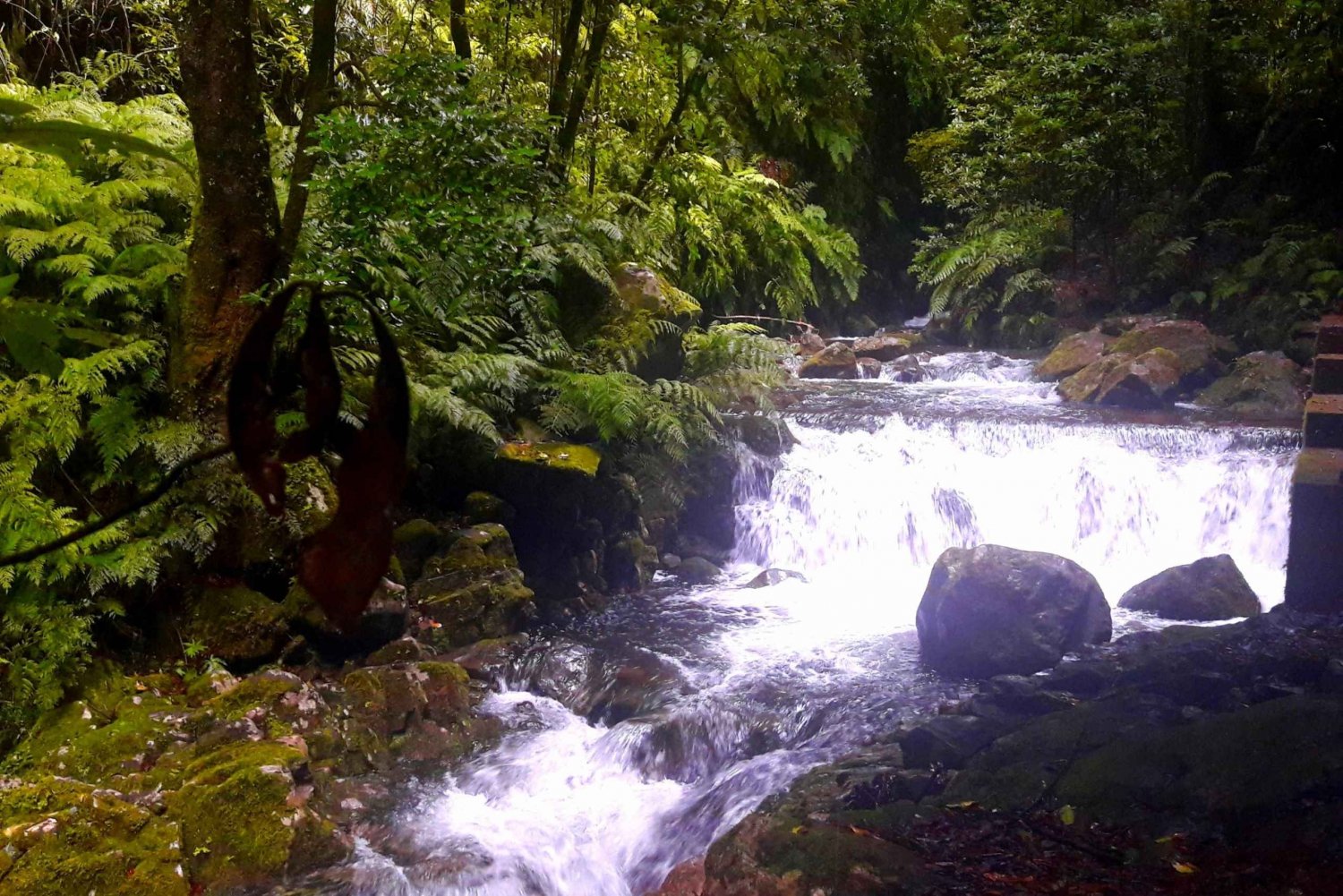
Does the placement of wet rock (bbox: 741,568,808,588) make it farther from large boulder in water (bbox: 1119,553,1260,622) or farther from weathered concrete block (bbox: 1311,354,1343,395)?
weathered concrete block (bbox: 1311,354,1343,395)

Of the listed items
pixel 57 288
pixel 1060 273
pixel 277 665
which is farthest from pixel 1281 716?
pixel 1060 273

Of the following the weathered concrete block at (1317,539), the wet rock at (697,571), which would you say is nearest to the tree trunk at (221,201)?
the wet rock at (697,571)

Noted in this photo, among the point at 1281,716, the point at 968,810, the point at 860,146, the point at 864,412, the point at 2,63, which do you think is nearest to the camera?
the point at 968,810

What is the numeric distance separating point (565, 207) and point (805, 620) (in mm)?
3340

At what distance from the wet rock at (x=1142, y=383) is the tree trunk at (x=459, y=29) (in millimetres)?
6878

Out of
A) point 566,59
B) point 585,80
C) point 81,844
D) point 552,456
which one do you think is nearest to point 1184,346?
point 585,80

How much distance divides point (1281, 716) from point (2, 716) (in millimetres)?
5080

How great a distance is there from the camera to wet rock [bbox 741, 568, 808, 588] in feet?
22.6

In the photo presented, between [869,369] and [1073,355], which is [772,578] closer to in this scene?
[869,369]

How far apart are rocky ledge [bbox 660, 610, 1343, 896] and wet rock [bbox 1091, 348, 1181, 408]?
5219 mm

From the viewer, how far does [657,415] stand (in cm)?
637

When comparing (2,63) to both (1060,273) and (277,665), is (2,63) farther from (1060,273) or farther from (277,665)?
(1060,273)

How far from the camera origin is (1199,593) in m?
6.04

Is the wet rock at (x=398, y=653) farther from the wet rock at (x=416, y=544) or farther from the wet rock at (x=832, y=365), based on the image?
the wet rock at (x=832, y=365)
